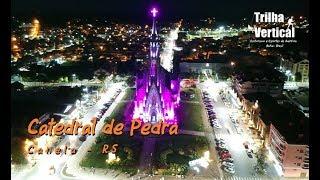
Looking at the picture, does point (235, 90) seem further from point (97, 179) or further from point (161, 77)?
point (97, 179)

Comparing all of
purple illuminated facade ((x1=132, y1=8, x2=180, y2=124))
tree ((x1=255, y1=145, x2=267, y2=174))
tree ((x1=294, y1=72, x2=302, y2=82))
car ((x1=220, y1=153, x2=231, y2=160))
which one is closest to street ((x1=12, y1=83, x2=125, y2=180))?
purple illuminated facade ((x1=132, y1=8, x2=180, y2=124))

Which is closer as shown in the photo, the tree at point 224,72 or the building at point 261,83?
the building at point 261,83

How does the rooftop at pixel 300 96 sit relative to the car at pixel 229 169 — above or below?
above

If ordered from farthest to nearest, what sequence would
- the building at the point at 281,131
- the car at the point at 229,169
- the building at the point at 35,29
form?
the building at the point at 35,29 → the car at the point at 229,169 → the building at the point at 281,131

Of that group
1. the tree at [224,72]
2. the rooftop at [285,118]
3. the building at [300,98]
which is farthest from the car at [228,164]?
the tree at [224,72]

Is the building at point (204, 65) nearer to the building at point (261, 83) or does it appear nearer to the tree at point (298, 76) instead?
the building at point (261, 83)

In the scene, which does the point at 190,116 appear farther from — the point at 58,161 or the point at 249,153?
the point at 58,161

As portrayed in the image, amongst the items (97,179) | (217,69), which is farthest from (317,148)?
(217,69)
